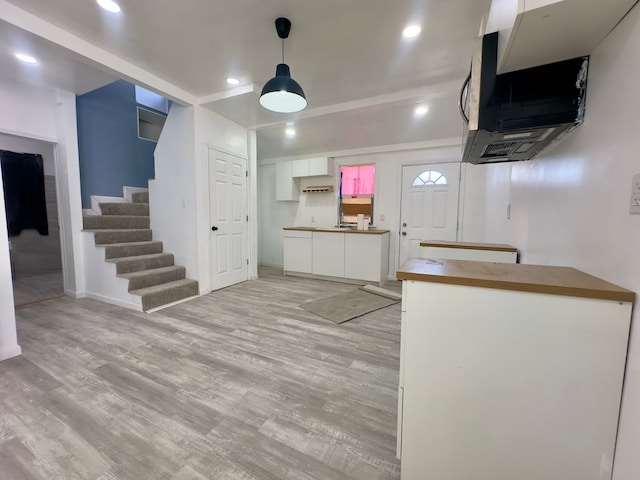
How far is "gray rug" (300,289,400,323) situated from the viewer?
2.95 metres

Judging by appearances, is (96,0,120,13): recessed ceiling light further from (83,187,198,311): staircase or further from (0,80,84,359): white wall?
(83,187,198,311): staircase

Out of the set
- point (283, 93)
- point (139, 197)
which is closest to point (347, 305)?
point (283, 93)

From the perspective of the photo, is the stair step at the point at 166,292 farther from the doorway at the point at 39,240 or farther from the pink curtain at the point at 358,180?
the pink curtain at the point at 358,180

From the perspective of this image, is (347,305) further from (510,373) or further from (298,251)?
(510,373)

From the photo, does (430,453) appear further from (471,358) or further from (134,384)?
(134,384)

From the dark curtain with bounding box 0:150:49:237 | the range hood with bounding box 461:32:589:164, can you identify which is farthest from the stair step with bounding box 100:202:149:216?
the range hood with bounding box 461:32:589:164

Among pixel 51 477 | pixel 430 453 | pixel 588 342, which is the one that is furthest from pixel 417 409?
pixel 51 477

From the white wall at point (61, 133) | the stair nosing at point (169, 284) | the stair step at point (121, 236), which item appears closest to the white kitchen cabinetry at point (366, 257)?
the stair nosing at point (169, 284)

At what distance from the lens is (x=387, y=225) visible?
15.3 feet

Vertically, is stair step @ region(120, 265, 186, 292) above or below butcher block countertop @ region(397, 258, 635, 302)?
below

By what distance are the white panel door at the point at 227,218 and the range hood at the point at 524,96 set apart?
10.9 feet

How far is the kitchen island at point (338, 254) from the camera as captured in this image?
4.17m

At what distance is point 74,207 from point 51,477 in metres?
3.49

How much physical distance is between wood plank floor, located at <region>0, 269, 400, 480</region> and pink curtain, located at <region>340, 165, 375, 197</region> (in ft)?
9.18
